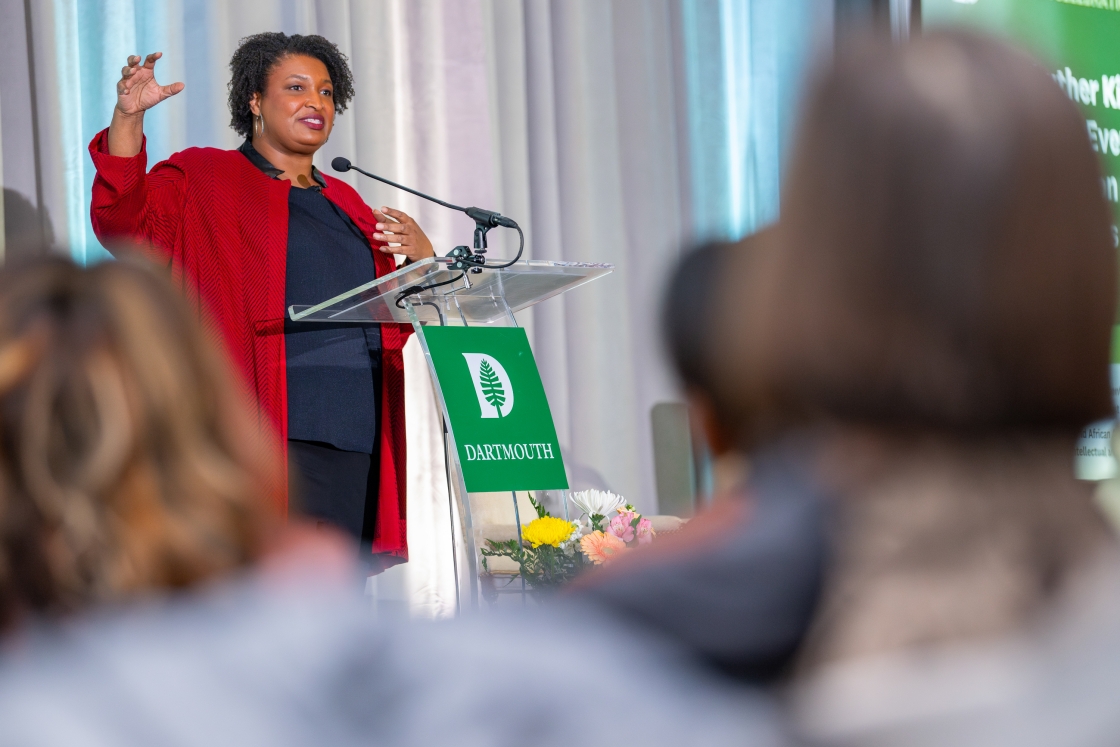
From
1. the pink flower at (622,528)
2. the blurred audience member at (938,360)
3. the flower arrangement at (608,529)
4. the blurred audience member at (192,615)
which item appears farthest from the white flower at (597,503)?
the blurred audience member at (938,360)

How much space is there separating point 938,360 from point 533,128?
11.8 feet

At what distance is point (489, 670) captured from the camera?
507mm

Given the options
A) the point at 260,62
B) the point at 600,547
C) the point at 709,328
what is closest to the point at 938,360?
the point at 709,328

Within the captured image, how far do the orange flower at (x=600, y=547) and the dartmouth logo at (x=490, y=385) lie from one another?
0.93ft

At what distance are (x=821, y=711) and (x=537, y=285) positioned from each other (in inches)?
76.5

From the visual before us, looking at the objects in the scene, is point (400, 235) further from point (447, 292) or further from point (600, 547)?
point (600, 547)

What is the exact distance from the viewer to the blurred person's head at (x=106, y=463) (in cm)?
61

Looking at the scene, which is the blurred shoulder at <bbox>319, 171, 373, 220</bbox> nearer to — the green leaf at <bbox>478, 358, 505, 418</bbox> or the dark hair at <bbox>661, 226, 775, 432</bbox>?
the green leaf at <bbox>478, 358, 505, 418</bbox>

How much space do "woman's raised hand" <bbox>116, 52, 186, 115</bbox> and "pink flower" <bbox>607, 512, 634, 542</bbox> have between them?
1219mm

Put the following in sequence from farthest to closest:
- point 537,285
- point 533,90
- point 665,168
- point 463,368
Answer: point 665,168
point 533,90
point 537,285
point 463,368

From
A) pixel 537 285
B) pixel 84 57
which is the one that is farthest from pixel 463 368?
pixel 84 57

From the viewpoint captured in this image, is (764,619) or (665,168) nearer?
(764,619)

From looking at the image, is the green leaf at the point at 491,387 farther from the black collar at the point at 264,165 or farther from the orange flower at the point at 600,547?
the black collar at the point at 264,165

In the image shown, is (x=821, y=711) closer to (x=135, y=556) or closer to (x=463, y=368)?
(x=135, y=556)
